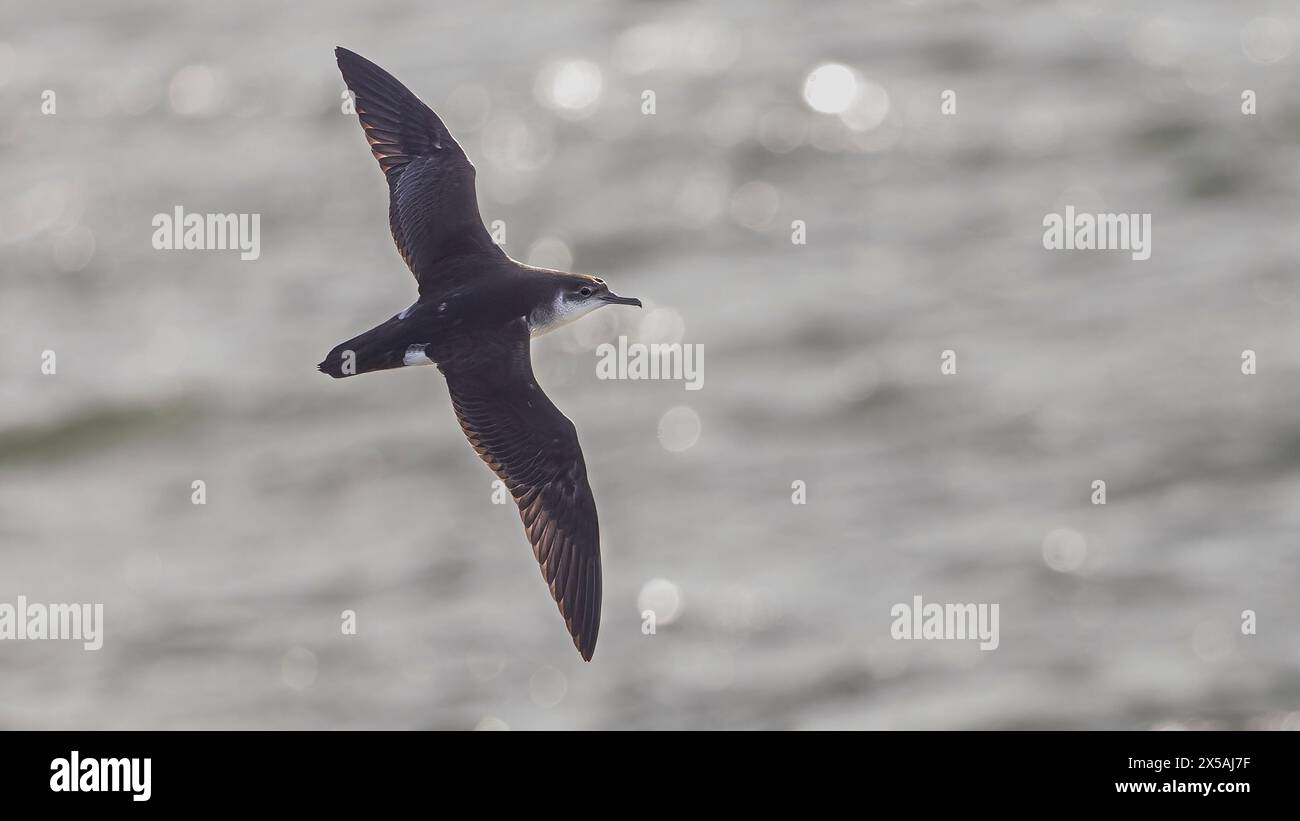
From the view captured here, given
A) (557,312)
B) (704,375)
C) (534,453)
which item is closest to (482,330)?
(557,312)

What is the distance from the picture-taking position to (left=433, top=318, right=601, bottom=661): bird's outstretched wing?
32.6 feet

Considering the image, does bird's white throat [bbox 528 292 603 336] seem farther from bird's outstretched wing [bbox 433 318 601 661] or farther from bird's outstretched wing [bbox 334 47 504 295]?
bird's outstretched wing [bbox 334 47 504 295]

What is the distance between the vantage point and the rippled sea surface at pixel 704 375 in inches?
1173

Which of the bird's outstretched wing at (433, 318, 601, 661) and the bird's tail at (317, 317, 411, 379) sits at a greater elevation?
the bird's tail at (317, 317, 411, 379)

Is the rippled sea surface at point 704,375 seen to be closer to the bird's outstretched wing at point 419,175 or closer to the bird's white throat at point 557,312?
the bird's outstretched wing at point 419,175

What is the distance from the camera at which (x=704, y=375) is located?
3403 centimetres

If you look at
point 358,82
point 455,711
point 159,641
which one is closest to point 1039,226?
point 455,711

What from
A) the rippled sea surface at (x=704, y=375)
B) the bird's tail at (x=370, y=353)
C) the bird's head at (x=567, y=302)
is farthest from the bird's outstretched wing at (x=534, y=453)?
the rippled sea surface at (x=704, y=375)

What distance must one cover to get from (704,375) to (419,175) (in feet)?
77.3

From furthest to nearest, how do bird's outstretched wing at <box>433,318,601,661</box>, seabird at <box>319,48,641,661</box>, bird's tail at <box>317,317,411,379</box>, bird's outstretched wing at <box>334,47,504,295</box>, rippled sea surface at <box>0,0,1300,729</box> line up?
rippled sea surface at <box>0,0,1300,729</box>
bird's outstretched wing at <box>334,47,504,295</box>
bird's outstretched wing at <box>433,318,601,661</box>
seabird at <box>319,48,641,661</box>
bird's tail at <box>317,317,411,379</box>

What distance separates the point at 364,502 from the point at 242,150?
9261mm

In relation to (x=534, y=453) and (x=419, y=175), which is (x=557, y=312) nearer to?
(x=534, y=453)

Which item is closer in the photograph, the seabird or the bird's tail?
the bird's tail

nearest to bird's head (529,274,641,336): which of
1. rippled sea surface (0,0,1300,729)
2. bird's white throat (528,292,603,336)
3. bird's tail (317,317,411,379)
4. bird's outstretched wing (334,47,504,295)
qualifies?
bird's white throat (528,292,603,336)
